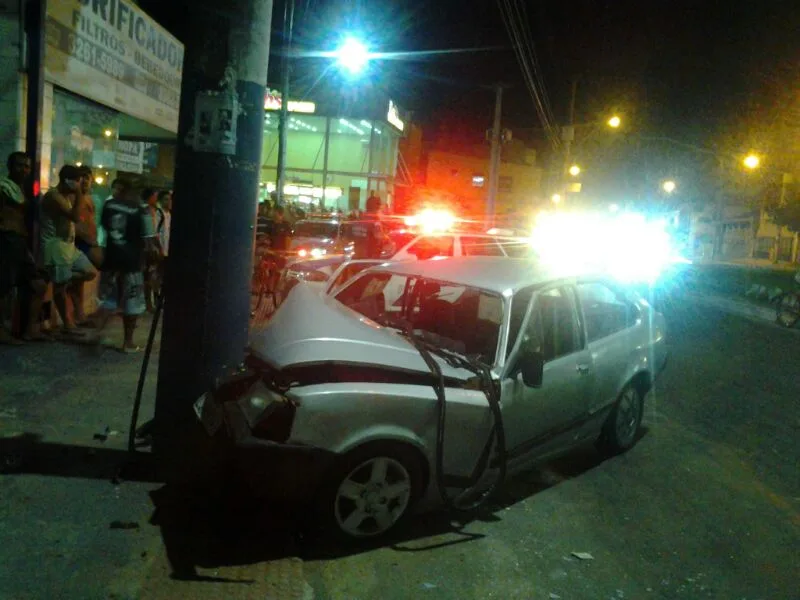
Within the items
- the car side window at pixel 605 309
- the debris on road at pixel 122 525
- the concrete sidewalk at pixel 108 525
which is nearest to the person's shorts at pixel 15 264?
the concrete sidewalk at pixel 108 525

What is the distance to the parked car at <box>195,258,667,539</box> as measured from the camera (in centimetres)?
403

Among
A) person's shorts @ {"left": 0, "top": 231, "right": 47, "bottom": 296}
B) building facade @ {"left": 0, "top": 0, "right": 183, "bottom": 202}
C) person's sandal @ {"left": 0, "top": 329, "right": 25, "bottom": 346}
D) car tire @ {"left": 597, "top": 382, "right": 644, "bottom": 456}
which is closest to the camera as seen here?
car tire @ {"left": 597, "top": 382, "right": 644, "bottom": 456}

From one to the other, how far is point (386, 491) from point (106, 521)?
1581 millimetres

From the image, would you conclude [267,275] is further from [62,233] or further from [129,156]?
[62,233]

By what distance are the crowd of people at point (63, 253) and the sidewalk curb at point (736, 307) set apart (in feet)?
52.5

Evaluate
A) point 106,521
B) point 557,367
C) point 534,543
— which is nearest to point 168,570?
point 106,521

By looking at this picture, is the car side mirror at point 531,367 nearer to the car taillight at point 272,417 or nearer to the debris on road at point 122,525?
the car taillight at point 272,417

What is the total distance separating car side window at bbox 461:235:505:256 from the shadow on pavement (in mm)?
8102

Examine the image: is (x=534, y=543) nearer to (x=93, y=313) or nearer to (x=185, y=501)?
(x=185, y=501)

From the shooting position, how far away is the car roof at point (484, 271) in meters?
5.26

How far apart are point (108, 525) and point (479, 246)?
9.98 metres

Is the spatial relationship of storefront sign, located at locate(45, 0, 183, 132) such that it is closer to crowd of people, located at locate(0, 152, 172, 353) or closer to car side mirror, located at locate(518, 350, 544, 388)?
crowd of people, located at locate(0, 152, 172, 353)

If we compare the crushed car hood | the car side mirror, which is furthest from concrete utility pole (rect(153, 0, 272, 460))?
the car side mirror

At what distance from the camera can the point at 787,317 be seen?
690 inches
